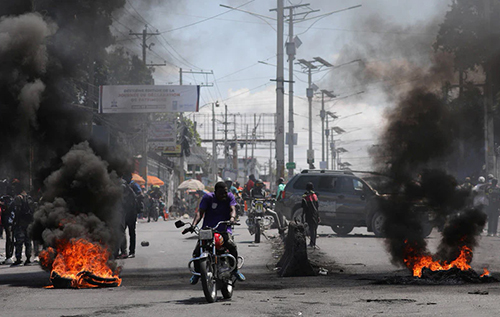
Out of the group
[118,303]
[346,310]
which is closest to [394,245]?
[346,310]

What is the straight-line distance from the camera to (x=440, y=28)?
14242mm

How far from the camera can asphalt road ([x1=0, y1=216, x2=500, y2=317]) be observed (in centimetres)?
801

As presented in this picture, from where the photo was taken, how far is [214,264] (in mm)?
9359

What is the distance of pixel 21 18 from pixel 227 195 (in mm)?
6942

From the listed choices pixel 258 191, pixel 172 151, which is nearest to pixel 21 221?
pixel 258 191

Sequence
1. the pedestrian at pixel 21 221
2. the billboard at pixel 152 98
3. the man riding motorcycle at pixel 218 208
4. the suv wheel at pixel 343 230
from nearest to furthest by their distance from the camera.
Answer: the man riding motorcycle at pixel 218 208 < the pedestrian at pixel 21 221 < the suv wheel at pixel 343 230 < the billboard at pixel 152 98

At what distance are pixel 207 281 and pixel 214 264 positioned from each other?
467 mm

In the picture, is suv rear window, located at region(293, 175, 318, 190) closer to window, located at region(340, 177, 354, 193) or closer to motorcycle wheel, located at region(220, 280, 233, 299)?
window, located at region(340, 177, 354, 193)

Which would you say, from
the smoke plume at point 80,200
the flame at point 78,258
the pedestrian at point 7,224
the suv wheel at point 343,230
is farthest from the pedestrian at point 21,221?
the suv wheel at point 343,230

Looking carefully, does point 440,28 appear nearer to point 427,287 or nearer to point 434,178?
point 434,178

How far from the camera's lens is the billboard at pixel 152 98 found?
3894 centimetres

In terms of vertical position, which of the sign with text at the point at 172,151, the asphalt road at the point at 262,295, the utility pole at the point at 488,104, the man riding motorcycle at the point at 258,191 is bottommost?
the asphalt road at the point at 262,295

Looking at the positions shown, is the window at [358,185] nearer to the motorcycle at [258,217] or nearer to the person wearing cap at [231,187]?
the motorcycle at [258,217]

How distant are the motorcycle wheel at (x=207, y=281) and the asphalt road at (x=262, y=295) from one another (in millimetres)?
147
